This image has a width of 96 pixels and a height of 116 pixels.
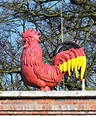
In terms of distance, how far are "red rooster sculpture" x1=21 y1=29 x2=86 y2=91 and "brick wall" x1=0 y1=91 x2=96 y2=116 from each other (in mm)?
292

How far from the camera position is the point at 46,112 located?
7.66 meters

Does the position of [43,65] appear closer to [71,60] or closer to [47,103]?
[71,60]

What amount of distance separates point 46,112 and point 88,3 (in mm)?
5655

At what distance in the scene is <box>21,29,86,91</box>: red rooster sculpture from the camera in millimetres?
7895

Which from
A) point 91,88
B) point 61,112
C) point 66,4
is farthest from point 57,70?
point 66,4

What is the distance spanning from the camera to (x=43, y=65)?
8.01 m

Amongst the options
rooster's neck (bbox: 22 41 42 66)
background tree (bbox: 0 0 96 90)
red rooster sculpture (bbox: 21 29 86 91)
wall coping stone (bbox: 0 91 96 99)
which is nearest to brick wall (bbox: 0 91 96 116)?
wall coping stone (bbox: 0 91 96 99)

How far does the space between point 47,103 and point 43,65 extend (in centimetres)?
71

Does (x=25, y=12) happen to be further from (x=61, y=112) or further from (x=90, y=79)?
(x=61, y=112)

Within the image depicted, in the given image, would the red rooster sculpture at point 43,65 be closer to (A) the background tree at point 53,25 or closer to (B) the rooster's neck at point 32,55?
(B) the rooster's neck at point 32,55

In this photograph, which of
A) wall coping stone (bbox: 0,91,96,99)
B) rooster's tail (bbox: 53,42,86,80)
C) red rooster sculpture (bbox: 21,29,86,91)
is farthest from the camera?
rooster's tail (bbox: 53,42,86,80)

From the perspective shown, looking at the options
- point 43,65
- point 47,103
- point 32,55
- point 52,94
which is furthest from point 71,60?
point 47,103

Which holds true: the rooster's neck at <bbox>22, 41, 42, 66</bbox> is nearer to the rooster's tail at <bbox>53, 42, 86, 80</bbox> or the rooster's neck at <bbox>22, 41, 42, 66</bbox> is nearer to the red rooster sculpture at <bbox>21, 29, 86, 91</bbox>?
the red rooster sculpture at <bbox>21, 29, 86, 91</bbox>

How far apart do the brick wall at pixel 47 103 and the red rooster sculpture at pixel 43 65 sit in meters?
0.29
